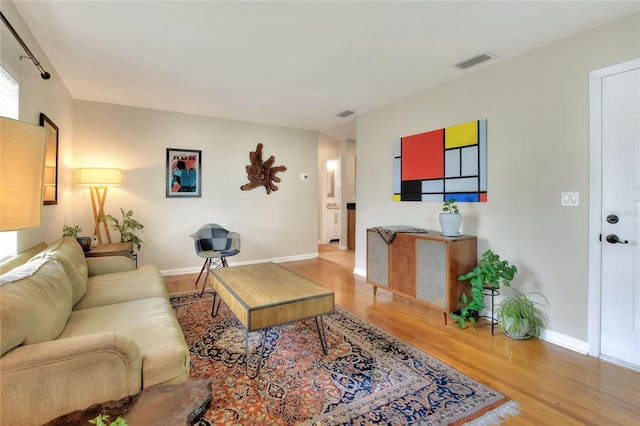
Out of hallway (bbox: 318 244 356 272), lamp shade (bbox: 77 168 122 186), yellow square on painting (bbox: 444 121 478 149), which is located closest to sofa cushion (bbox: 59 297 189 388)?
lamp shade (bbox: 77 168 122 186)

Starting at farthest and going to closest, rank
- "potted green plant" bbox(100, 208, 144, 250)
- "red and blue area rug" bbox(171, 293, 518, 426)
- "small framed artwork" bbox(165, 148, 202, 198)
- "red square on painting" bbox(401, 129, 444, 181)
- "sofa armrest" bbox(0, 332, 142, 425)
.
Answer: "small framed artwork" bbox(165, 148, 202, 198)
"potted green plant" bbox(100, 208, 144, 250)
"red square on painting" bbox(401, 129, 444, 181)
"red and blue area rug" bbox(171, 293, 518, 426)
"sofa armrest" bbox(0, 332, 142, 425)

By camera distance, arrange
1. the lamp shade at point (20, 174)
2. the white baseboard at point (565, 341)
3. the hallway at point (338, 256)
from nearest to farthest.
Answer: the lamp shade at point (20, 174) → the white baseboard at point (565, 341) → the hallway at point (338, 256)

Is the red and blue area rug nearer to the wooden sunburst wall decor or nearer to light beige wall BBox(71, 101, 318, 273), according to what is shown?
light beige wall BBox(71, 101, 318, 273)

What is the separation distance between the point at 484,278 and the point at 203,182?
4.01 meters

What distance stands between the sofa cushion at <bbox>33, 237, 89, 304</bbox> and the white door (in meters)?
3.73

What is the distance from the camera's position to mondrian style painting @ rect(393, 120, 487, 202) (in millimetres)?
3062

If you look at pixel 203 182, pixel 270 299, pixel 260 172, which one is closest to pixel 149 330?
pixel 270 299

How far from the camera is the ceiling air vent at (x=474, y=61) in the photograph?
2.76 metres

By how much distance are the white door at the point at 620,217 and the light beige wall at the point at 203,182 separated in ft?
13.9

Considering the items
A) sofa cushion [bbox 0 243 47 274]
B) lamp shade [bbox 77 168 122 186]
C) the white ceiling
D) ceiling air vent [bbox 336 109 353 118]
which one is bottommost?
sofa cushion [bbox 0 243 47 274]

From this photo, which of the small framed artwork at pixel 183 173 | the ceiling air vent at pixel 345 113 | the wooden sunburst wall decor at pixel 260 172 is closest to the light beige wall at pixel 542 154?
the ceiling air vent at pixel 345 113

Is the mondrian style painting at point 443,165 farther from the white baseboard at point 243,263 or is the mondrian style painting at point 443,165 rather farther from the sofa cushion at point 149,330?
the sofa cushion at point 149,330

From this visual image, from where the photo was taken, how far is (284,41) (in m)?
2.52

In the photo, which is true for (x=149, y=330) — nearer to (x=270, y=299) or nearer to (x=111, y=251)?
A: (x=270, y=299)
